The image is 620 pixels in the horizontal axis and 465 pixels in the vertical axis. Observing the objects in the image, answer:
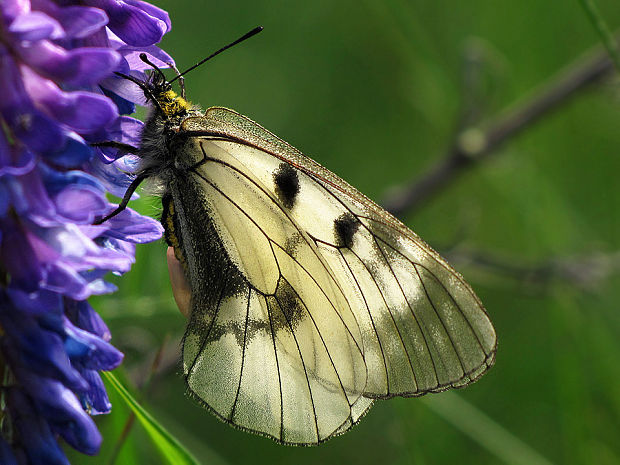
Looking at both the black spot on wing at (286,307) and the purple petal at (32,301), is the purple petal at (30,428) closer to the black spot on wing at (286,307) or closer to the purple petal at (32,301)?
the purple petal at (32,301)

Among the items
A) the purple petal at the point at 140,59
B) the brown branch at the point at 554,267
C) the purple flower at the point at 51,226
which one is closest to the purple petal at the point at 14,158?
the purple flower at the point at 51,226

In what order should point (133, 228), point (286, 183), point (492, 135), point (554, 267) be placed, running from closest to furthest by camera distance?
point (133, 228) → point (286, 183) → point (554, 267) → point (492, 135)

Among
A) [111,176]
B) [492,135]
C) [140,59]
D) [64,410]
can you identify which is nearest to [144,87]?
[140,59]

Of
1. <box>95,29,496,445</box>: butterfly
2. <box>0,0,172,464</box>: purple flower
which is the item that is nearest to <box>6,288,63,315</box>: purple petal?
<box>0,0,172,464</box>: purple flower

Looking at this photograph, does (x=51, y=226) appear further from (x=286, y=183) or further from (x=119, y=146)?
(x=286, y=183)

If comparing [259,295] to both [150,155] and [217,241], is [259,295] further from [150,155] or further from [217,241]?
[150,155]

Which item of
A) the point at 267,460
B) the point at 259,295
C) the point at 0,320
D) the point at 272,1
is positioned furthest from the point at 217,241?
the point at 272,1
